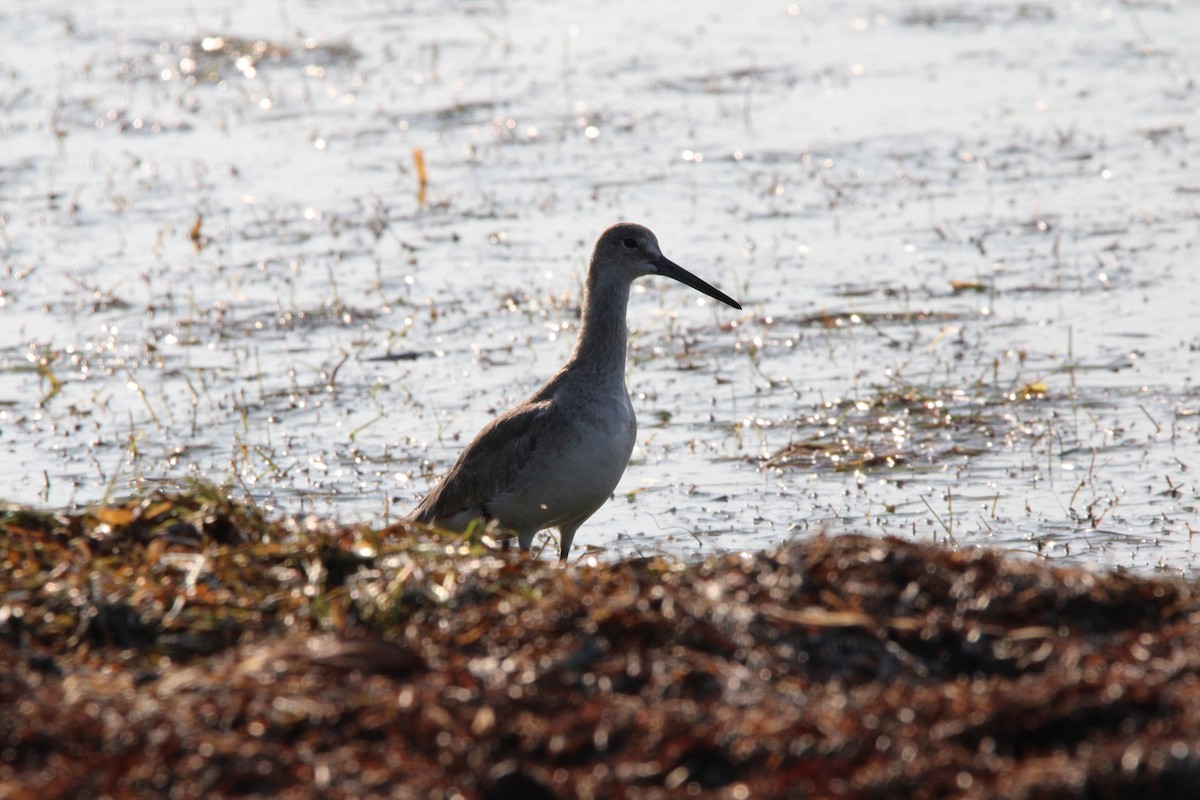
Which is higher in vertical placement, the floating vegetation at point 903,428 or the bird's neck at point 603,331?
the bird's neck at point 603,331

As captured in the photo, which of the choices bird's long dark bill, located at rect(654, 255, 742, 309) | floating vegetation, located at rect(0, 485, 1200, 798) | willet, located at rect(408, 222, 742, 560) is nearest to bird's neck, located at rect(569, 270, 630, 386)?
willet, located at rect(408, 222, 742, 560)

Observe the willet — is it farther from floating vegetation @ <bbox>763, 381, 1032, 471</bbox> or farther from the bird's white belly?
floating vegetation @ <bbox>763, 381, 1032, 471</bbox>

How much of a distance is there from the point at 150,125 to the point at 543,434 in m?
9.70

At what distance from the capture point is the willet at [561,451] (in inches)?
271

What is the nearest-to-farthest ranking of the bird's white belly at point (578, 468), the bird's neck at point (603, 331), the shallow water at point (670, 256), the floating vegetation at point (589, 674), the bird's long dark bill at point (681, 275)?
the floating vegetation at point (589, 674)
the bird's white belly at point (578, 468)
the bird's neck at point (603, 331)
the bird's long dark bill at point (681, 275)
the shallow water at point (670, 256)

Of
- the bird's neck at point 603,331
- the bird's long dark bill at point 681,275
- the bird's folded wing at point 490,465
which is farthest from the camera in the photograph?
the bird's long dark bill at point 681,275

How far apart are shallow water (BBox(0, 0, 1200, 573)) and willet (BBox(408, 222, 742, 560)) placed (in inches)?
16.5

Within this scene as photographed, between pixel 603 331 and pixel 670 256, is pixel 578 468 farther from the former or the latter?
pixel 670 256

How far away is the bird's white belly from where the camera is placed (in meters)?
6.86

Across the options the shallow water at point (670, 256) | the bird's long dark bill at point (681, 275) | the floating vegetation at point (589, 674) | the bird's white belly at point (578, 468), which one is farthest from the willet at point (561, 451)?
the floating vegetation at point (589, 674)

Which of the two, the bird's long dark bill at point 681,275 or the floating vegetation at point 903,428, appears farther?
the floating vegetation at point 903,428

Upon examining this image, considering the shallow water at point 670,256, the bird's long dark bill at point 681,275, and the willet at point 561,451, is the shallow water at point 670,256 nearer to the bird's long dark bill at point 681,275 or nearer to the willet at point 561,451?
the willet at point 561,451

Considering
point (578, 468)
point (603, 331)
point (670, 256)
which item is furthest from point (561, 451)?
point (670, 256)

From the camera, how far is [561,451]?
6898 mm
